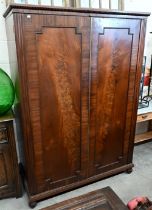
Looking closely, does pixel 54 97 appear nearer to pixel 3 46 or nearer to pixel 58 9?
pixel 58 9

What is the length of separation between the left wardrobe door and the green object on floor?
0.66 feet

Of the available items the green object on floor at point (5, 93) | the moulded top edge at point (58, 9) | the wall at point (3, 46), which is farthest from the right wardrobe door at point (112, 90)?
the wall at point (3, 46)

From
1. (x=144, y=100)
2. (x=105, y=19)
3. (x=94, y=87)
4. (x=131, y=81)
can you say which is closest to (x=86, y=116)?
(x=94, y=87)

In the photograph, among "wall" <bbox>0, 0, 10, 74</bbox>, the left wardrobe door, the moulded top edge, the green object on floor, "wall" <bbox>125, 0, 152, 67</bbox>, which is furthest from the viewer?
"wall" <bbox>125, 0, 152, 67</bbox>

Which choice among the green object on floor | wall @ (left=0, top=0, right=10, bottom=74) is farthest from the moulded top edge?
the green object on floor

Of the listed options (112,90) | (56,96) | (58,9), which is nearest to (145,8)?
(112,90)

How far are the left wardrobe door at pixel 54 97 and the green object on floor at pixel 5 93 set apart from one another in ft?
0.66

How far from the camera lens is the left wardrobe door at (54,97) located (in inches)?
55.6

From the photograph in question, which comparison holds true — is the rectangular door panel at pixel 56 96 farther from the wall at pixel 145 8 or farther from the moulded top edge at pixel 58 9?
the wall at pixel 145 8

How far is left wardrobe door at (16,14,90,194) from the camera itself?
1411mm

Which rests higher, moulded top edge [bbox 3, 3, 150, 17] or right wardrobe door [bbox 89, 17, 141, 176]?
moulded top edge [bbox 3, 3, 150, 17]

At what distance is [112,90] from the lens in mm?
1794

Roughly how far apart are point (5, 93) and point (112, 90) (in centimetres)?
90

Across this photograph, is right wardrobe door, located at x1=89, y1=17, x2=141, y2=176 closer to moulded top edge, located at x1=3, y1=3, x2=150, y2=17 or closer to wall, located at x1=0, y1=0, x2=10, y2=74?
moulded top edge, located at x1=3, y1=3, x2=150, y2=17
